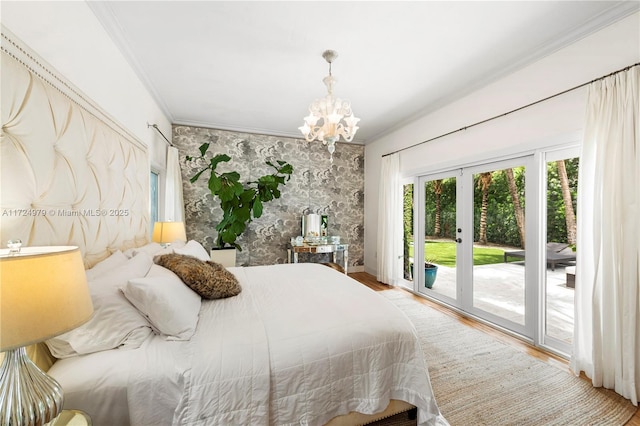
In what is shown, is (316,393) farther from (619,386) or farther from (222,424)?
(619,386)

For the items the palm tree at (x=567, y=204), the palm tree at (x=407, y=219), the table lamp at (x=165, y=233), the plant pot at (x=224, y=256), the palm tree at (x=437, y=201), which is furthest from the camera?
the palm tree at (x=407, y=219)

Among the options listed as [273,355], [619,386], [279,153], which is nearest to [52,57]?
[273,355]

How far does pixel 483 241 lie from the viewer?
118 inches

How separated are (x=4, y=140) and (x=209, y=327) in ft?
3.77

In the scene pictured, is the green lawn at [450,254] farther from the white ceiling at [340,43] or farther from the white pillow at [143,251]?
the white pillow at [143,251]

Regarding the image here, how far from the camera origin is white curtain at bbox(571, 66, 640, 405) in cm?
170

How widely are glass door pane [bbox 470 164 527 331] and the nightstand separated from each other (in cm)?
331

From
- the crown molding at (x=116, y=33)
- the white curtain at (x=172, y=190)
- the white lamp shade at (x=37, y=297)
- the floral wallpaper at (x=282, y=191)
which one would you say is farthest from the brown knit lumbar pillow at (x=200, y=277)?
the floral wallpaper at (x=282, y=191)

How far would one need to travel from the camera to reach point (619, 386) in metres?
1.74

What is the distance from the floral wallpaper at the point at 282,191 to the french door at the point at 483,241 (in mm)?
1531

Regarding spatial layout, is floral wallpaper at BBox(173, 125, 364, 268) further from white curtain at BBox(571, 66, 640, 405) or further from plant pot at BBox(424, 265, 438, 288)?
white curtain at BBox(571, 66, 640, 405)

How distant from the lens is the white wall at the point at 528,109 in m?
1.88

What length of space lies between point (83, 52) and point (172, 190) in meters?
2.07

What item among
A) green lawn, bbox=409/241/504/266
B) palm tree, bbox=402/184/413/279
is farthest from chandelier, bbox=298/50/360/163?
green lawn, bbox=409/241/504/266
